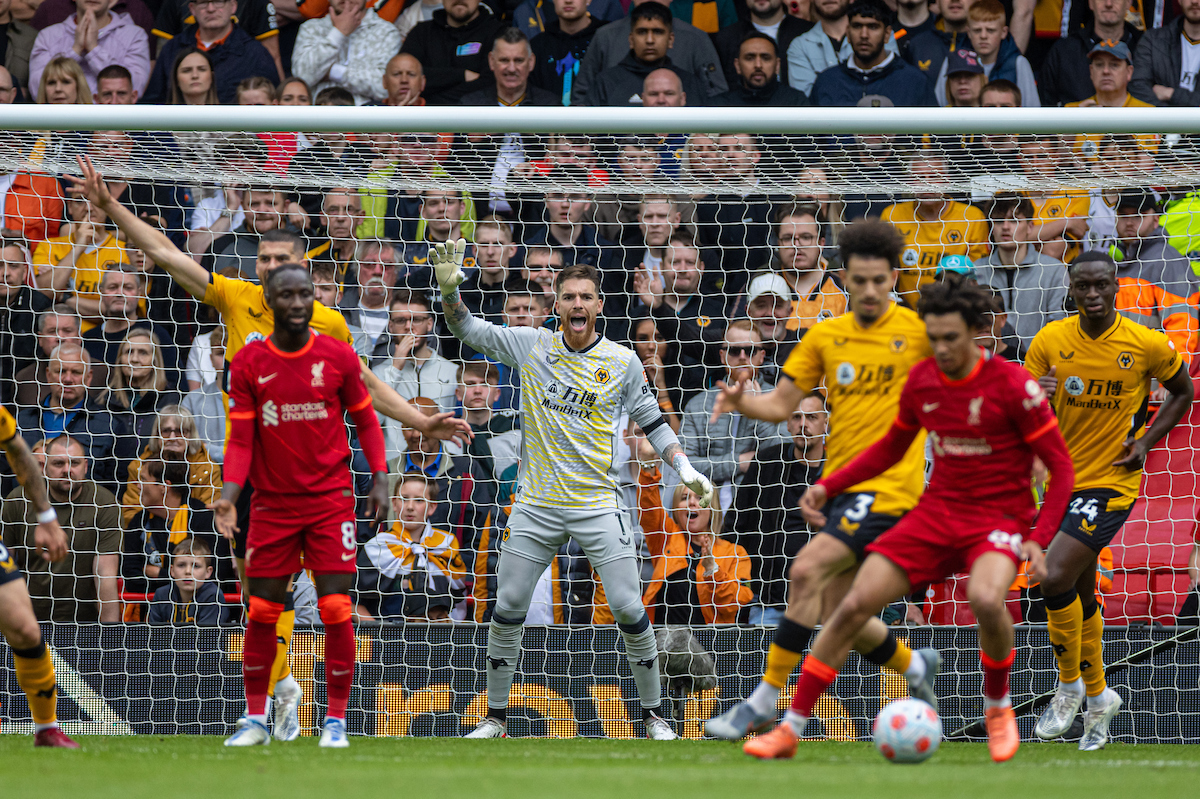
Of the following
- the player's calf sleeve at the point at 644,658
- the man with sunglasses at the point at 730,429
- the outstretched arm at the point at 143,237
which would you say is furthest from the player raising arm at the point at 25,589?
the man with sunglasses at the point at 730,429

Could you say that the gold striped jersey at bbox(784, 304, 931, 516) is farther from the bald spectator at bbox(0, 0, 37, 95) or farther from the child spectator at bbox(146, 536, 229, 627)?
the bald spectator at bbox(0, 0, 37, 95)

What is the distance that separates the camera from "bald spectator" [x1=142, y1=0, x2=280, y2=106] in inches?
422

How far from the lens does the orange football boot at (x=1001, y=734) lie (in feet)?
17.1

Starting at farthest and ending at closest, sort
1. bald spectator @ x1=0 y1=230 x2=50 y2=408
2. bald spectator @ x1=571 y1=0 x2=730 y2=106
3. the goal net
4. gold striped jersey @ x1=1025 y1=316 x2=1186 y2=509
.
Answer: bald spectator @ x1=571 y1=0 x2=730 y2=106, bald spectator @ x1=0 y1=230 x2=50 y2=408, the goal net, gold striped jersey @ x1=1025 y1=316 x2=1186 y2=509

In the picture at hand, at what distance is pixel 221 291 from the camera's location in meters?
6.72

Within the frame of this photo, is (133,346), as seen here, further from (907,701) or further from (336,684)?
(907,701)

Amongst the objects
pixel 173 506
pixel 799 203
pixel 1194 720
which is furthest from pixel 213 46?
pixel 1194 720

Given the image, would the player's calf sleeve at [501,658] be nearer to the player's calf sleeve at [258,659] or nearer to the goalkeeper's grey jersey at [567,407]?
the goalkeeper's grey jersey at [567,407]

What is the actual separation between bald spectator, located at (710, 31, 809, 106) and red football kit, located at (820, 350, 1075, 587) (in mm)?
5316

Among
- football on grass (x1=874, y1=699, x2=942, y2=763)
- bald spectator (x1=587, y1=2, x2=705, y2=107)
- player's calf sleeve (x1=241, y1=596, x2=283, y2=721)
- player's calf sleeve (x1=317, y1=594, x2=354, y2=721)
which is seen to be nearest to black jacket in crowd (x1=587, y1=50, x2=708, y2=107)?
bald spectator (x1=587, y1=2, x2=705, y2=107)

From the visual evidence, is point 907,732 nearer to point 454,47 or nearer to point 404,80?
point 404,80

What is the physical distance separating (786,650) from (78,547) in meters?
5.17

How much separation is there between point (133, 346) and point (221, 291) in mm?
2413

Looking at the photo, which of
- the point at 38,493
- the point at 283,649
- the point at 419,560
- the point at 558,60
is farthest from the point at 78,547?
the point at 558,60
